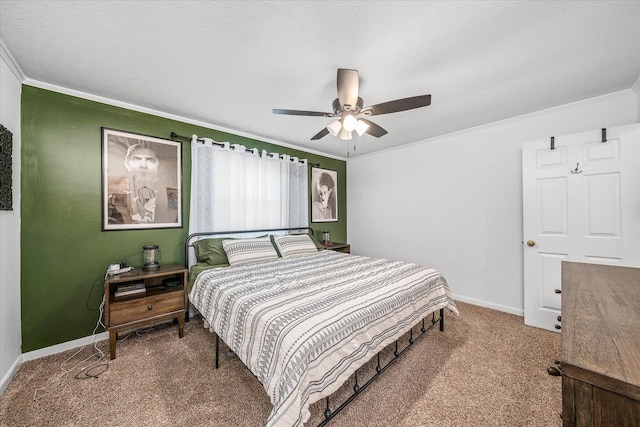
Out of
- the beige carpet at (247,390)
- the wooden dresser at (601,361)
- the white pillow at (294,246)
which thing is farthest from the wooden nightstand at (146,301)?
the wooden dresser at (601,361)

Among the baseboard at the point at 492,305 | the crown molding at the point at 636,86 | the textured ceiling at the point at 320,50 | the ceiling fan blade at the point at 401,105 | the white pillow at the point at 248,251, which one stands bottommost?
the baseboard at the point at 492,305

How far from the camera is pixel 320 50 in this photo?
178 centimetres

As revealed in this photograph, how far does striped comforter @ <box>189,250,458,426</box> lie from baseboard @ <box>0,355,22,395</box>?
1.32 metres

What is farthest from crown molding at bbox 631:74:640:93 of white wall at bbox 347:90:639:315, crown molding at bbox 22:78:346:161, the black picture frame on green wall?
the black picture frame on green wall

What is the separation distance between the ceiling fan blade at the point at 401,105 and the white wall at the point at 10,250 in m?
2.78

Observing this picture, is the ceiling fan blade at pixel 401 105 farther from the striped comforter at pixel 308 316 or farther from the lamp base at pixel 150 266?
the lamp base at pixel 150 266

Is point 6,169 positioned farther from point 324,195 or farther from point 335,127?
point 324,195

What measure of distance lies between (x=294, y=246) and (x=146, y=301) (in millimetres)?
1768

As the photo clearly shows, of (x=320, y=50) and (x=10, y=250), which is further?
(x=10, y=250)

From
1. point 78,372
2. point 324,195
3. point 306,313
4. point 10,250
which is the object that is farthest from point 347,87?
point 78,372

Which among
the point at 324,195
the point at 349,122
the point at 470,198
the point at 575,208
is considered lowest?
the point at 575,208

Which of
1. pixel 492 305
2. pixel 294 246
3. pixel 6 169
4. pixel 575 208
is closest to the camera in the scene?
pixel 6 169

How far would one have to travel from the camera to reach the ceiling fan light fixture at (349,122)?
2086 mm

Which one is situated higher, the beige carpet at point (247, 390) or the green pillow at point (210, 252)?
the green pillow at point (210, 252)
